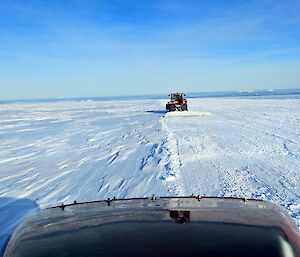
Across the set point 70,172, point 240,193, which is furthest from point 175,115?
point 240,193

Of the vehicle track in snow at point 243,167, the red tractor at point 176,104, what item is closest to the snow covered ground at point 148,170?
the vehicle track in snow at point 243,167

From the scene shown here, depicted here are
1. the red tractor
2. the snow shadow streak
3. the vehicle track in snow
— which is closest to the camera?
the snow shadow streak

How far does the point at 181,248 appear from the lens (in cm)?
171

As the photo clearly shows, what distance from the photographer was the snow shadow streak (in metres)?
3.46

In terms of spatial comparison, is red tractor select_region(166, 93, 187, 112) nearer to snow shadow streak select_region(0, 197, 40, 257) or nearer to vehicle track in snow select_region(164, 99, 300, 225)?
vehicle track in snow select_region(164, 99, 300, 225)

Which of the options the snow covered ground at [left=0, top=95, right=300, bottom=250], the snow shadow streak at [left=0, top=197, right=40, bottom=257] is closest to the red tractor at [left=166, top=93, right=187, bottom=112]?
the snow covered ground at [left=0, top=95, right=300, bottom=250]

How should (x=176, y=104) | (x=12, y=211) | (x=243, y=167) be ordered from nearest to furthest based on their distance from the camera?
1. (x=12, y=211)
2. (x=243, y=167)
3. (x=176, y=104)

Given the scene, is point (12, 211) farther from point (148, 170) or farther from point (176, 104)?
point (176, 104)

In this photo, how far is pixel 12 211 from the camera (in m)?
4.01

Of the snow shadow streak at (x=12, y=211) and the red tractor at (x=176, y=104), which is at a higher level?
the snow shadow streak at (x=12, y=211)

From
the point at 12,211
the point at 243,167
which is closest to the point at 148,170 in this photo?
the point at 243,167

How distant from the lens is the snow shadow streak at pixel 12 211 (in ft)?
11.3

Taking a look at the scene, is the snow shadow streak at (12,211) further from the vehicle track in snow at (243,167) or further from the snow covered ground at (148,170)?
the vehicle track in snow at (243,167)

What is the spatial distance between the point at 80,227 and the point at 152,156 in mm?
5001
